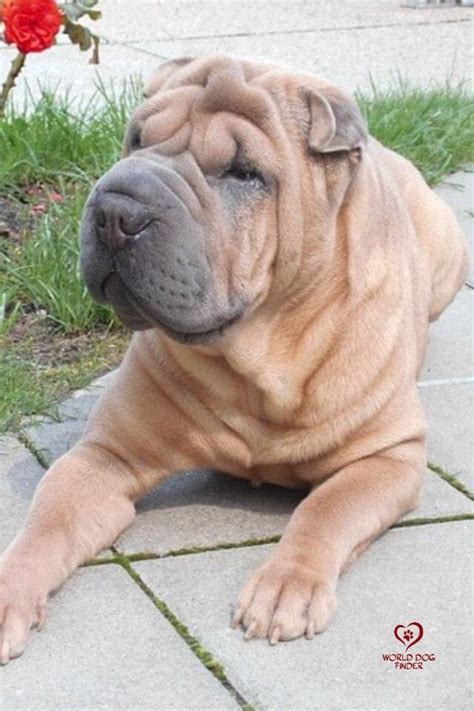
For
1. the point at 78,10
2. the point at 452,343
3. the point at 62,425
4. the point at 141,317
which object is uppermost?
the point at 78,10

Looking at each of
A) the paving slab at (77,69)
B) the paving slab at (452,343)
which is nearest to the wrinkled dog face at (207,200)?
the paving slab at (452,343)

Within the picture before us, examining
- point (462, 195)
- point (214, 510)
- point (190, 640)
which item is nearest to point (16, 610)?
point (190, 640)

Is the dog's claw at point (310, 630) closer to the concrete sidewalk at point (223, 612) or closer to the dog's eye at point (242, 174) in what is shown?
the concrete sidewalk at point (223, 612)

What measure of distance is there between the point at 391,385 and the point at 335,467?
24 centimetres

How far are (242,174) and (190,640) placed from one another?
0.99 meters

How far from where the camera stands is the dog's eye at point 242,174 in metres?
3.12

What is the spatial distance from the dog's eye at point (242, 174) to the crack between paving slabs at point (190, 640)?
35.0 inches

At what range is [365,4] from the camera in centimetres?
1027

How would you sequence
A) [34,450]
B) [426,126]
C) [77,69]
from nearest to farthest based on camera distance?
[34,450] → [426,126] → [77,69]

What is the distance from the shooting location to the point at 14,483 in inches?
144

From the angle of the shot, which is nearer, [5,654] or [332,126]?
[5,654]

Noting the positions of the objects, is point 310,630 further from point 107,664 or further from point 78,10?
point 78,10

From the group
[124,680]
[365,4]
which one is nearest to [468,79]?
[365,4]

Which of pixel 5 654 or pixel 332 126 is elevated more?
pixel 332 126
